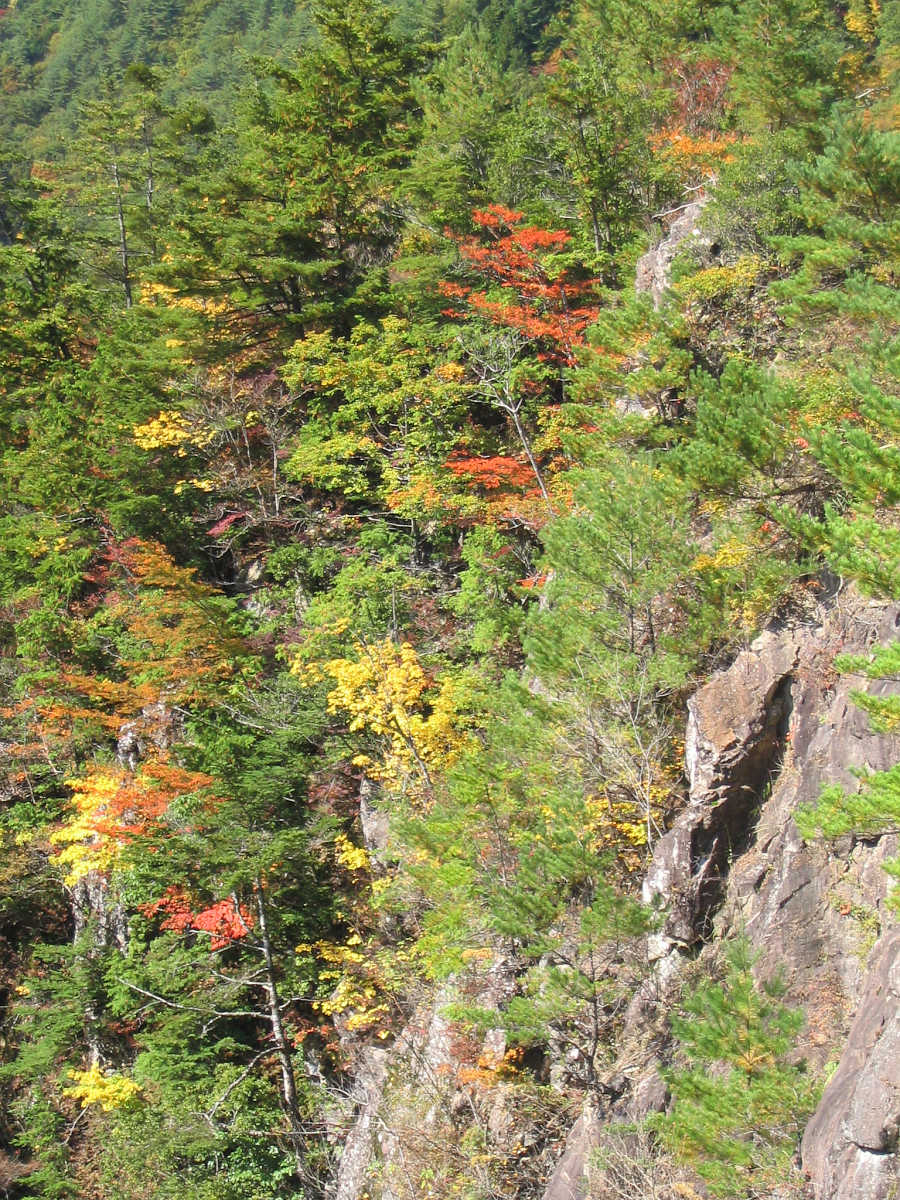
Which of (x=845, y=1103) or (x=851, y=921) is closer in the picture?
(x=845, y=1103)

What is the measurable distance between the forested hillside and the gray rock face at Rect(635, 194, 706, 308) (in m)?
0.38

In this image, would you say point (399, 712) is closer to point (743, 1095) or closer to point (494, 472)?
point (494, 472)

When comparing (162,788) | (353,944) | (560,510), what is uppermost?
(560,510)

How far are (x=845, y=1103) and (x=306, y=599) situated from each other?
14.7m

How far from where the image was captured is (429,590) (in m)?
18.7

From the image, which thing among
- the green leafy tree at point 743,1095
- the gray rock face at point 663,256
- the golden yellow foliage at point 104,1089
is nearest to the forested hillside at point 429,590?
the green leafy tree at point 743,1095

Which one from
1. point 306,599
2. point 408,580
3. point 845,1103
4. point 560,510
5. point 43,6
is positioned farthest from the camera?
point 43,6

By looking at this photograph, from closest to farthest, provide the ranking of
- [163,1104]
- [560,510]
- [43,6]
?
[163,1104], [560,510], [43,6]

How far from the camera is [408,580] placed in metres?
17.8

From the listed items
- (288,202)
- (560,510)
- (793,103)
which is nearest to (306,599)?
(560,510)

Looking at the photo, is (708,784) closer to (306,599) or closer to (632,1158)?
(632,1158)

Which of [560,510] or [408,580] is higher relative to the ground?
[560,510]

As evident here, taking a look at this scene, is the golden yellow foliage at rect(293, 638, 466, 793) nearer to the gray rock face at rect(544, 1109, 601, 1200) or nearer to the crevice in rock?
the crevice in rock

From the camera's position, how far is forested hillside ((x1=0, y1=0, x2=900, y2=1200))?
31.6 ft
